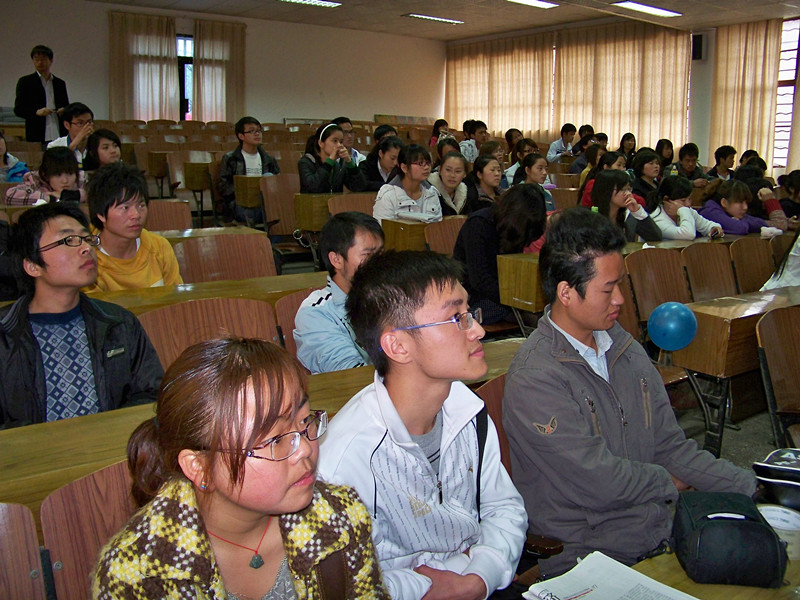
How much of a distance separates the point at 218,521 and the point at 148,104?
1285cm

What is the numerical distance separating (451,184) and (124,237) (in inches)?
115

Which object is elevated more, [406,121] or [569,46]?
[569,46]

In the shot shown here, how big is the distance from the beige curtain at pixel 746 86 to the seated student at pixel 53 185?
410 inches

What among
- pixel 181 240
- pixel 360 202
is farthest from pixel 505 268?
pixel 360 202

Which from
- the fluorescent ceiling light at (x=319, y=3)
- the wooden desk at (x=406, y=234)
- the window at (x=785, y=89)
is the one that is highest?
the fluorescent ceiling light at (x=319, y=3)

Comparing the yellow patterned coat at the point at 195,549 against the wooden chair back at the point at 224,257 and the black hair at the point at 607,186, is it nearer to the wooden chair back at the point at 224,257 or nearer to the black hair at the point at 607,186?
the wooden chair back at the point at 224,257

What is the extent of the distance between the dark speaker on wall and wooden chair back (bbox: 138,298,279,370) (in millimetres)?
11347

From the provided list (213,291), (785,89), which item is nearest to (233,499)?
(213,291)

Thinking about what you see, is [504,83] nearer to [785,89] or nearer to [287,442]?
[785,89]

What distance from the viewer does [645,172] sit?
589 centimetres

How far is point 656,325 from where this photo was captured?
2.54 m

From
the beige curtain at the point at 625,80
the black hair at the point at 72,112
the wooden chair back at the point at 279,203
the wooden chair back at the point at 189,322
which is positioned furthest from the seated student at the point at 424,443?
the beige curtain at the point at 625,80

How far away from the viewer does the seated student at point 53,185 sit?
400cm

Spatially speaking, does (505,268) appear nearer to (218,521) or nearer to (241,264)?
(241,264)
